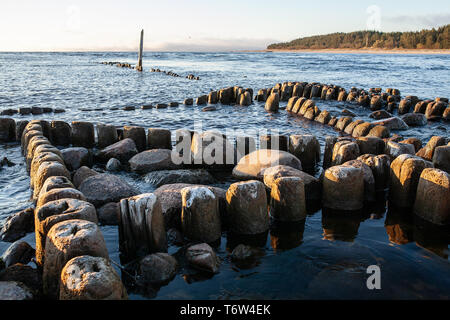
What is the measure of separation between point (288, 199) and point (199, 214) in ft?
5.02

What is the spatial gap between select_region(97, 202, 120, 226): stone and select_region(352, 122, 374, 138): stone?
8391 millimetres

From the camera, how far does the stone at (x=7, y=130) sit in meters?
11.0

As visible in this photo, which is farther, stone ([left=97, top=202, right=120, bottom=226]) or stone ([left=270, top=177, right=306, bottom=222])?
stone ([left=97, top=202, right=120, bottom=226])

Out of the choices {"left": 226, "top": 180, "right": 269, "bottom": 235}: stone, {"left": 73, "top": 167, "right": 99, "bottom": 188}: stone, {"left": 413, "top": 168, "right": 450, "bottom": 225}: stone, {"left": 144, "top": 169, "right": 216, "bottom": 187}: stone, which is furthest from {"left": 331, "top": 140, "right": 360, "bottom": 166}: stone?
{"left": 73, "top": 167, "right": 99, "bottom": 188}: stone

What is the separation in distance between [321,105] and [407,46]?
364 feet

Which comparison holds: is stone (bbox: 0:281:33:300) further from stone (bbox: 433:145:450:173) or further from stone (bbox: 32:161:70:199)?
stone (bbox: 433:145:450:173)

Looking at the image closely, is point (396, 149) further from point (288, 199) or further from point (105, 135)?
point (105, 135)

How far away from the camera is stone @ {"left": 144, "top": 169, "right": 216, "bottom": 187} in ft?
23.8

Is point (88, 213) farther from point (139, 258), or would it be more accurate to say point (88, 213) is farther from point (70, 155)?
point (70, 155)

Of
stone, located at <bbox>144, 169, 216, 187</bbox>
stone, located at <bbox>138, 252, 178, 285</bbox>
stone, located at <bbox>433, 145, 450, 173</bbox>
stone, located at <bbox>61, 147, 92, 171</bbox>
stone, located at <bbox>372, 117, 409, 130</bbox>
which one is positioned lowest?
stone, located at <bbox>138, 252, 178, 285</bbox>

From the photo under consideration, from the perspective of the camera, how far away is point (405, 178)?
610 cm

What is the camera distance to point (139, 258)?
15.2 feet
